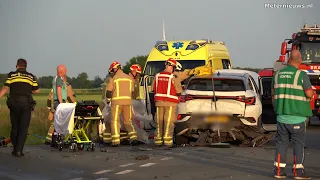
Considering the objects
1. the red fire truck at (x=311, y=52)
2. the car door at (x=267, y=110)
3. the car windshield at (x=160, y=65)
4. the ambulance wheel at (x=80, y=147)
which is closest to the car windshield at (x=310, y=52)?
the red fire truck at (x=311, y=52)

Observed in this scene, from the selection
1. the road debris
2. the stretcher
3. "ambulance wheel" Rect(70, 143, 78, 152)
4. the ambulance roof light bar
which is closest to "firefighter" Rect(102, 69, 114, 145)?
the stretcher

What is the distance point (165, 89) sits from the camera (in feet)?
51.7

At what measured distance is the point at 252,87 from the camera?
53.2 ft

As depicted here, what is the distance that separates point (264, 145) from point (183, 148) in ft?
6.35

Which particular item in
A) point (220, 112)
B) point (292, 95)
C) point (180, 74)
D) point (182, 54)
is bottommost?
point (220, 112)

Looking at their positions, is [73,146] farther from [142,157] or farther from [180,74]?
[180,74]

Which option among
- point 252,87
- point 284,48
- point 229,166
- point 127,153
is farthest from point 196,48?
point 229,166

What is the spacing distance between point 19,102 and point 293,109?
5.86 m

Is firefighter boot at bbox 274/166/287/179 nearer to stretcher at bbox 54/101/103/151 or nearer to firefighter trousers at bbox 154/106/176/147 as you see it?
stretcher at bbox 54/101/103/151

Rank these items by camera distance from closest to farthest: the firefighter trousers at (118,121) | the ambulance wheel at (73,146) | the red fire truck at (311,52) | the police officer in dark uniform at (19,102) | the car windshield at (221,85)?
the police officer in dark uniform at (19,102)
the ambulance wheel at (73,146)
the car windshield at (221,85)
the firefighter trousers at (118,121)
the red fire truck at (311,52)

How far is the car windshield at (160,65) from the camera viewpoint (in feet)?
72.6

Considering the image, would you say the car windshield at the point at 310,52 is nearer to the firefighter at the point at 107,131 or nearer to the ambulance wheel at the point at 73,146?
the firefighter at the point at 107,131

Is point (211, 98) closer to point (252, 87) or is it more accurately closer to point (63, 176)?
point (252, 87)

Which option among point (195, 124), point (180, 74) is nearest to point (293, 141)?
point (195, 124)
